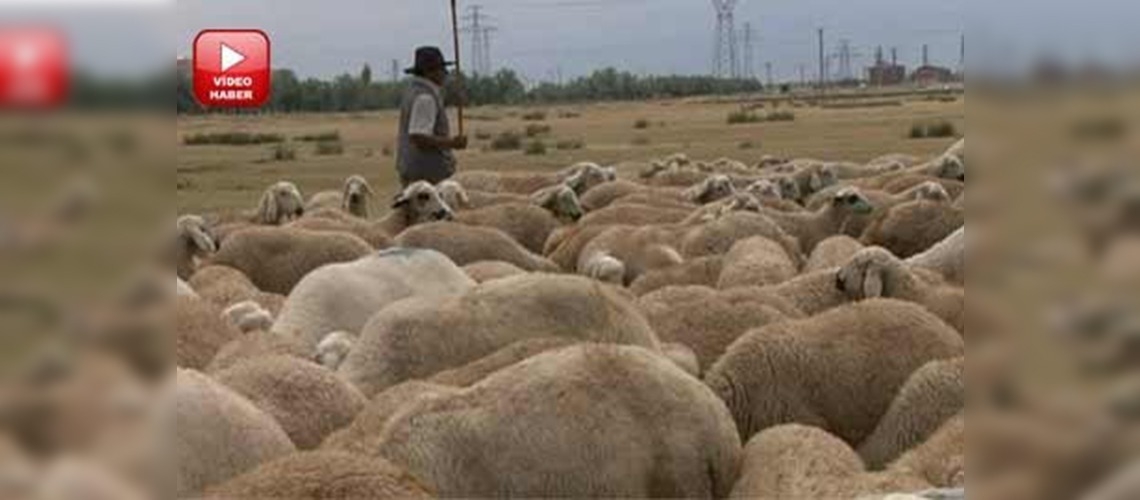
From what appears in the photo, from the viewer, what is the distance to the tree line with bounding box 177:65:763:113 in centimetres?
5069

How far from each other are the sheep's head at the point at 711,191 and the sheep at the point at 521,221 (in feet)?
9.27

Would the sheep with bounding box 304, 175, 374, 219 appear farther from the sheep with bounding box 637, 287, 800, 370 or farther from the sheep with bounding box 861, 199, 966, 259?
the sheep with bounding box 637, 287, 800, 370

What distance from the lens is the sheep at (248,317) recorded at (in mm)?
7898

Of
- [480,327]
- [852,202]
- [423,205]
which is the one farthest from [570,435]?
[852,202]

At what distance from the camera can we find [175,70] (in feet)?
2.11

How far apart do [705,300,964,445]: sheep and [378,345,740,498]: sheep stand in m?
1.30

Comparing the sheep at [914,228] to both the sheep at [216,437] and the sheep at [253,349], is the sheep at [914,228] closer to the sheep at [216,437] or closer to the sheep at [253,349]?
the sheep at [253,349]

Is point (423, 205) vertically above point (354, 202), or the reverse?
point (423, 205)

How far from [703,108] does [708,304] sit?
73.4 meters

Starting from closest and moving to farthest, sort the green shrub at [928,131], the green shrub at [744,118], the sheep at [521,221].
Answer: the sheep at [521,221]
the green shrub at [928,131]
the green shrub at [744,118]

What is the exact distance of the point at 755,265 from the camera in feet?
33.4

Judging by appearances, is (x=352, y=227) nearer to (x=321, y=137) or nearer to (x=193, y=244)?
(x=193, y=244)

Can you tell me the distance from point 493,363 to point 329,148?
39.8 meters

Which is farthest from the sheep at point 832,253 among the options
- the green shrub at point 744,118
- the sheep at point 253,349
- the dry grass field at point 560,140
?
the green shrub at point 744,118
